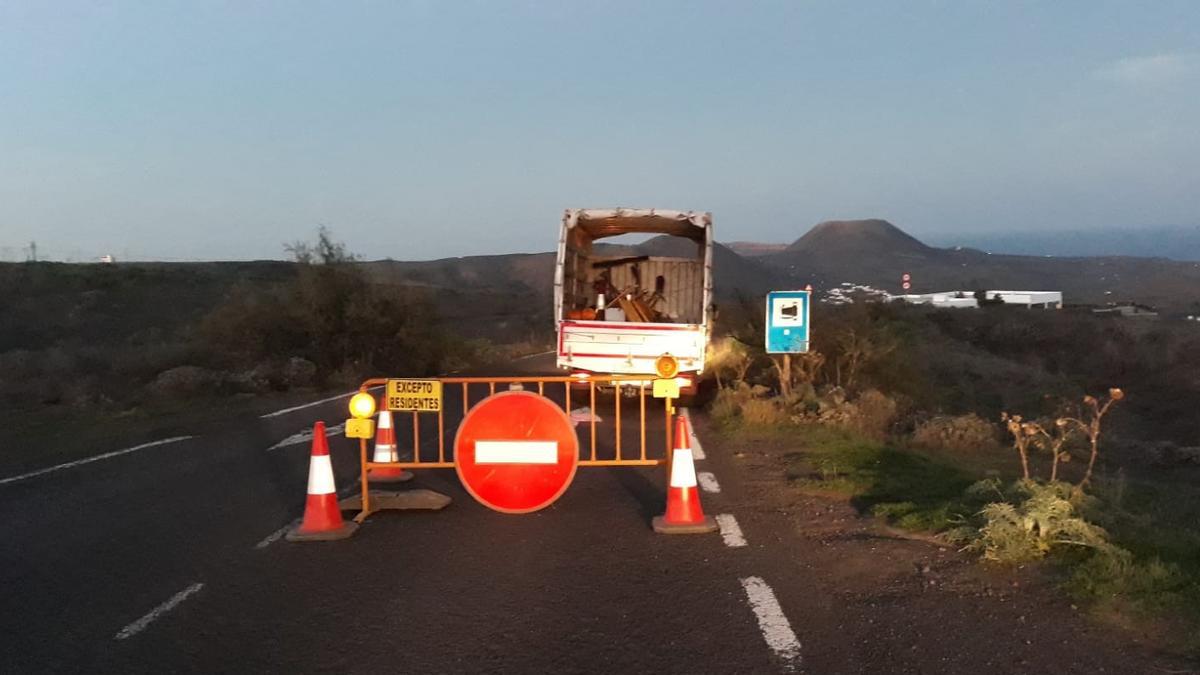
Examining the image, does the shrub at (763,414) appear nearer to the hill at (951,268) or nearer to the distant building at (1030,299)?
the distant building at (1030,299)

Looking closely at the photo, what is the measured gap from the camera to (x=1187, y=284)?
9919cm

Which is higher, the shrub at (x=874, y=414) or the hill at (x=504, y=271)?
the hill at (x=504, y=271)

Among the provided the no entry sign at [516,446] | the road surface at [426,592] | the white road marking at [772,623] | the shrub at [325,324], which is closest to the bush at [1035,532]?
the road surface at [426,592]

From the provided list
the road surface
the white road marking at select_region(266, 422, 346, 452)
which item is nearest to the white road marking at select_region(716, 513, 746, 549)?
the road surface

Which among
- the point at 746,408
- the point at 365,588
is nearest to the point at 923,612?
the point at 365,588

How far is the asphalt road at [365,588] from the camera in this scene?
527 centimetres

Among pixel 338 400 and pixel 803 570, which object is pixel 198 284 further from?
pixel 803 570

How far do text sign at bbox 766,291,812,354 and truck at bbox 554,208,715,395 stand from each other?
1.74 m

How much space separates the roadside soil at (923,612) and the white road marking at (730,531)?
0.33 feet

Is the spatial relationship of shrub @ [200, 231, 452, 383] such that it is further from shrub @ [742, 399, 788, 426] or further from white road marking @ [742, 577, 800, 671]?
white road marking @ [742, 577, 800, 671]

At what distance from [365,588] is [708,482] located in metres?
4.28

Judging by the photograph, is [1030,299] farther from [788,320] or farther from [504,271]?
[504,271]

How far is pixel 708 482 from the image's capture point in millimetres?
9906

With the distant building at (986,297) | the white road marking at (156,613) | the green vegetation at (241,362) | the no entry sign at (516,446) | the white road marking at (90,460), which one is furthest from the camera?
the distant building at (986,297)
